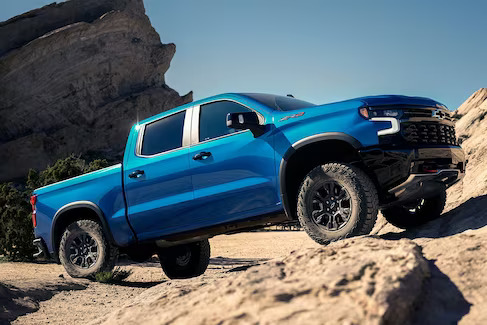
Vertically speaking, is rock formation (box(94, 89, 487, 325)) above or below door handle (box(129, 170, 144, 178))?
below

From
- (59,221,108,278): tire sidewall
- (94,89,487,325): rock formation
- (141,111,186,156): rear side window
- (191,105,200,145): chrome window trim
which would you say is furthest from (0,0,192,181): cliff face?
(94,89,487,325): rock formation

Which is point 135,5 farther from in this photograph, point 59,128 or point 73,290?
point 73,290

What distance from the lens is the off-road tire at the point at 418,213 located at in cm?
559

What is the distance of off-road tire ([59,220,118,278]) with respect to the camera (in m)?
6.98

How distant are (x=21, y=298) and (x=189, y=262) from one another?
2474 mm

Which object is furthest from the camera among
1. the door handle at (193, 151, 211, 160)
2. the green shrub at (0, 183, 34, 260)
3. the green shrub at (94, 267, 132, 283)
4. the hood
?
the green shrub at (0, 183, 34, 260)

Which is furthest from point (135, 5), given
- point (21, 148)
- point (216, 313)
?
point (216, 313)

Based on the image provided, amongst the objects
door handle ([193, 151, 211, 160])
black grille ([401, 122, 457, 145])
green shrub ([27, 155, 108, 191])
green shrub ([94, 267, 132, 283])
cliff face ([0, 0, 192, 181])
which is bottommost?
green shrub ([94, 267, 132, 283])

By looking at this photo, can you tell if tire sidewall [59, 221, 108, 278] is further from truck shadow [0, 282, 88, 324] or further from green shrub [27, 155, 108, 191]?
green shrub [27, 155, 108, 191]

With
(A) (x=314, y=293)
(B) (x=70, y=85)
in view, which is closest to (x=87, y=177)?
(A) (x=314, y=293)

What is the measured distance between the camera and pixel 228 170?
536cm

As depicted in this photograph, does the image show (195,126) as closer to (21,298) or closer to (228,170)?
(228,170)

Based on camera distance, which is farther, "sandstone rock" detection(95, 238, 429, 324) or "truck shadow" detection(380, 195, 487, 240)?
"truck shadow" detection(380, 195, 487, 240)

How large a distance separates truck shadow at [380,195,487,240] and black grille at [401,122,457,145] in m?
0.71
